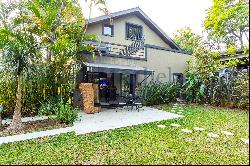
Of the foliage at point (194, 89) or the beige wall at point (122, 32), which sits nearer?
the foliage at point (194, 89)

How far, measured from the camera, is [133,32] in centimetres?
2275

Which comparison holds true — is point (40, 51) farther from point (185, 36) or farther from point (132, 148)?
point (185, 36)

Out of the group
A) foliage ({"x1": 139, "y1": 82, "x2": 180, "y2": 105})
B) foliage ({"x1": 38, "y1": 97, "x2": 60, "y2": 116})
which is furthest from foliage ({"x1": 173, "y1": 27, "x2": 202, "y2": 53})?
foliage ({"x1": 38, "y1": 97, "x2": 60, "y2": 116})

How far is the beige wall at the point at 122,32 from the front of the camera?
2029 centimetres

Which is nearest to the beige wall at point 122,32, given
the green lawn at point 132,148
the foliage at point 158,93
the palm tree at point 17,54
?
the foliage at point 158,93

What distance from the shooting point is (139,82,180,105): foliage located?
56.9ft

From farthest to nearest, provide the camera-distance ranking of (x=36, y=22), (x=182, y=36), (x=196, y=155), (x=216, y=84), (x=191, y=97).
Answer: (x=182, y=36)
(x=191, y=97)
(x=216, y=84)
(x=36, y=22)
(x=196, y=155)

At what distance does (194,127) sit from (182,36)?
1491 inches

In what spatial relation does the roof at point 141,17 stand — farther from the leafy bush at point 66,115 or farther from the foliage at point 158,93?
the leafy bush at point 66,115

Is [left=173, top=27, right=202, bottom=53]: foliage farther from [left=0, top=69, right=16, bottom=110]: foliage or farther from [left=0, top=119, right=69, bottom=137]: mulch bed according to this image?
[left=0, top=119, right=69, bottom=137]: mulch bed

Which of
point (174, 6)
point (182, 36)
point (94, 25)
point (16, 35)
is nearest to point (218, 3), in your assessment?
point (174, 6)

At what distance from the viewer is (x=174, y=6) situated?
308 inches

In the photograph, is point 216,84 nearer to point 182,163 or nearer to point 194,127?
point 194,127

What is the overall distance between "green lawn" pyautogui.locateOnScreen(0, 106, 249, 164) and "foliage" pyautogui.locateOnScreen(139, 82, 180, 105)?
8.06 metres
